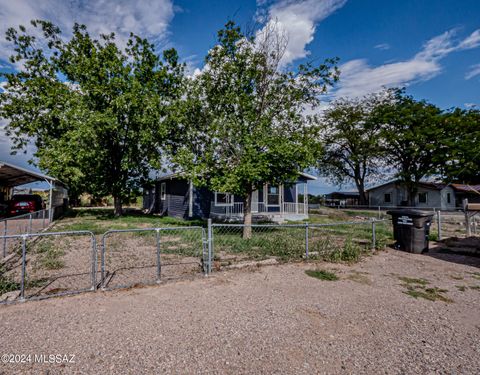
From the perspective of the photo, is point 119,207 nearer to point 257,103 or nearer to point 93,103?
point 93,103

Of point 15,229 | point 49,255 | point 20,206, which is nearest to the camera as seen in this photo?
point 49,255

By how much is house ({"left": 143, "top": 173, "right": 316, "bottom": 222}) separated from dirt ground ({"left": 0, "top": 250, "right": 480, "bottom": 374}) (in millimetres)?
11559

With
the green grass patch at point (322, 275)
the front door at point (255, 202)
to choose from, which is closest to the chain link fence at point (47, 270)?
the green grass patch at point (322, 275)

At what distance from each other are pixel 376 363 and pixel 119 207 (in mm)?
18743

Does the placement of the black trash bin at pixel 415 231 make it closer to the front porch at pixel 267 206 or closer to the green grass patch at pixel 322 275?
the green grass patch at pixel 322 275

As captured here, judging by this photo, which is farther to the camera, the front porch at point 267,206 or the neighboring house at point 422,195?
the neighboring house at point 422,195

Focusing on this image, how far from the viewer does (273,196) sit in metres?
19.1

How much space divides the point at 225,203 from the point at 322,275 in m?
12.1

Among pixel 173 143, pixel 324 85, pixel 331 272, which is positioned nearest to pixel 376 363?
pixel 331 272

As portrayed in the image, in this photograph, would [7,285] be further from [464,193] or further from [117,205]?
[464,193]

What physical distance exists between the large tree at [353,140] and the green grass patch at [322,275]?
27.5m

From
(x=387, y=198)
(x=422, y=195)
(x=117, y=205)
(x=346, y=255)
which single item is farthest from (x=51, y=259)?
(x=387, y=198)

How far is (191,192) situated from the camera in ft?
56.4

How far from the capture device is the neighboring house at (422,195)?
33.7 m
